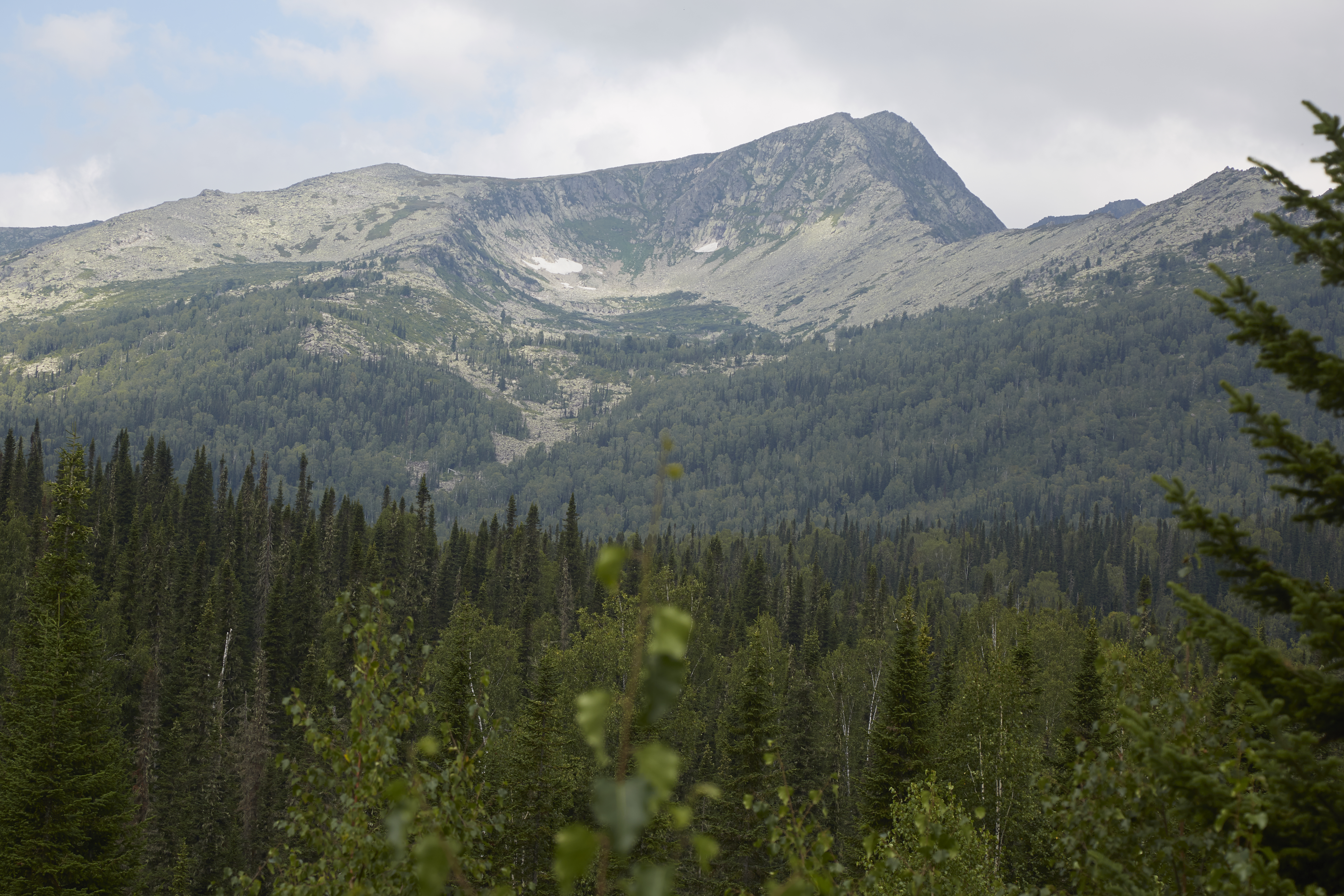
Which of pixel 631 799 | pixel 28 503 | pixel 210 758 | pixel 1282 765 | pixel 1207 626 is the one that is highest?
pixel 631 799

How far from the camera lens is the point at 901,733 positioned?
38.1 m

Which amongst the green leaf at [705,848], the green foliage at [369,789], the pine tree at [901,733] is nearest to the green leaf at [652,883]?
the green leaf at [705,848]

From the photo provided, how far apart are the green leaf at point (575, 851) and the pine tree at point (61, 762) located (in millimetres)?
30546

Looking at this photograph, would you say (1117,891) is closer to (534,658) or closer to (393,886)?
(393,886)

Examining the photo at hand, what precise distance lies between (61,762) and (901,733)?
99.8 feet

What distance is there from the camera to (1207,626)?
9.09 m

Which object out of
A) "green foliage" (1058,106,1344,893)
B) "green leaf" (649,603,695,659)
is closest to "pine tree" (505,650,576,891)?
"green foliage" (1058,106,1344,893)

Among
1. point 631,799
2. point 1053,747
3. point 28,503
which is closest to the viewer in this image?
point 631,799

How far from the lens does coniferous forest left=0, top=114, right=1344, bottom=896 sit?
8.78 metres

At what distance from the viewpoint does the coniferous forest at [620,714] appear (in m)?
8.78

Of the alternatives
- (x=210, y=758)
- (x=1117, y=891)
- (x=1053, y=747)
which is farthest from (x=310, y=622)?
(x=1117, y=891)

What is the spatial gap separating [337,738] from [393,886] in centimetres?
260

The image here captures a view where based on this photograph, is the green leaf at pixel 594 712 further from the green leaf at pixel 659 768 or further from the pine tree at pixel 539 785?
the pine tree at pixel 539 785

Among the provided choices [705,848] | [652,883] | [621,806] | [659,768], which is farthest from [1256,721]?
[621,806]
